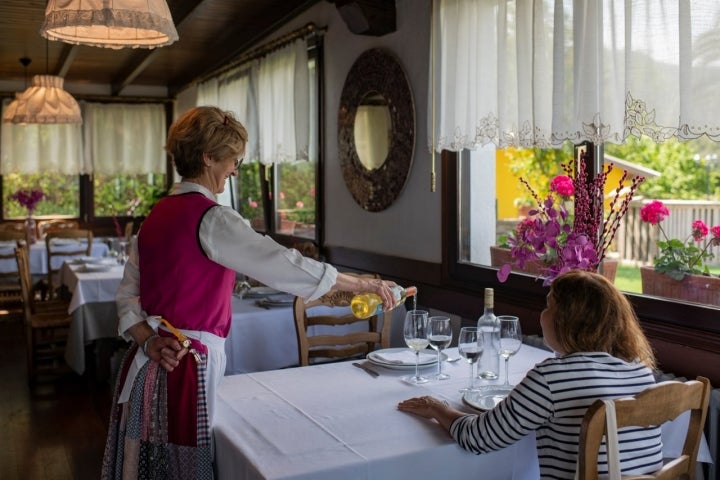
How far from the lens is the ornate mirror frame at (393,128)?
422 cm

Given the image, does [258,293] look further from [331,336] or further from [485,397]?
[485,397]

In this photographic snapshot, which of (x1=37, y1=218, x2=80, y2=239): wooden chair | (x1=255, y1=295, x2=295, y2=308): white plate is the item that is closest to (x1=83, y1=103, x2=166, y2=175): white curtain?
(x1=37, y1=218, x2=80, y2=239): wooden chair

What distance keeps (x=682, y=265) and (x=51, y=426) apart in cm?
334

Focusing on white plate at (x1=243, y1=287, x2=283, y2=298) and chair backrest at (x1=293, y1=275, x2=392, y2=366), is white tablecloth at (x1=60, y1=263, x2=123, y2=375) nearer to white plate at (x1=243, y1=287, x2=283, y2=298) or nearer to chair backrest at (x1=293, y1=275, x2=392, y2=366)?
white plate at (x1=243, y1=287, x2=283, y2=298)

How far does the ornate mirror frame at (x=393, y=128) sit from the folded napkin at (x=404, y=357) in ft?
6.33

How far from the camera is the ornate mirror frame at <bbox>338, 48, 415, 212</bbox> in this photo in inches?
166

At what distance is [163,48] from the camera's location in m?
6.78

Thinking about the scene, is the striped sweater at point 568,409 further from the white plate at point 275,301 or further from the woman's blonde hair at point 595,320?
the white plate at point 275,301

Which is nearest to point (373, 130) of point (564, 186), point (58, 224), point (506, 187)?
point (506, 187)

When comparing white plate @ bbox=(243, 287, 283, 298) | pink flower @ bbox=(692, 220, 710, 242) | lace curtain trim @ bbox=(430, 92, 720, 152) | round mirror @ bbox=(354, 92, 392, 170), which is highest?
round mirror @ bbox=(354, 92, 392, 170)

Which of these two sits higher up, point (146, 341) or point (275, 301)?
point (146, 341)

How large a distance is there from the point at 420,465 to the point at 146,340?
0.76m

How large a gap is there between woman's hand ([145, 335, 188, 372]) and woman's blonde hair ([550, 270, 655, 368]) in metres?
0.90

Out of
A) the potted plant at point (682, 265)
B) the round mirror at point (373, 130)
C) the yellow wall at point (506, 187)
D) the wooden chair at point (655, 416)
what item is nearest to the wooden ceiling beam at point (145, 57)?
the round mirror at point (373, 130)
